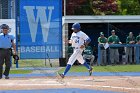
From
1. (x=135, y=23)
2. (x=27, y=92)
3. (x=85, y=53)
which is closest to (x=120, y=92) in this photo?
(x=27, y=92)

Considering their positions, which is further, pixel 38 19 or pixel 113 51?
pixel 113 51

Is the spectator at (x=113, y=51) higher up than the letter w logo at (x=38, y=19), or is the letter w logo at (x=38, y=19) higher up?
the letter w logo at (x=38, y=19)

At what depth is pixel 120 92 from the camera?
11250 millimetres

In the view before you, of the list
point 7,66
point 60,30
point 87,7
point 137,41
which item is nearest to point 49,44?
point 60,30

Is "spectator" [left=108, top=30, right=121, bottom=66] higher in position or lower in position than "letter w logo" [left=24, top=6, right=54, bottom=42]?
lower

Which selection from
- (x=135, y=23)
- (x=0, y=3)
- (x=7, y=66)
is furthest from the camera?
(x=0, y=3)

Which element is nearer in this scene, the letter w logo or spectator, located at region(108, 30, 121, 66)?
the letter w logo

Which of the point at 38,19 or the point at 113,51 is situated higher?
the point at 38,19

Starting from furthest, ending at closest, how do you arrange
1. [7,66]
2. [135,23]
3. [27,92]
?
[135,23]
[7,66]
[27,92]

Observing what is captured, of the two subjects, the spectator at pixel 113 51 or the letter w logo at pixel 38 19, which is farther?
the spectator at pixel 113 51

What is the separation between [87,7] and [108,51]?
20.9 meters

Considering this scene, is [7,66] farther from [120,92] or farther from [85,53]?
[85,53]

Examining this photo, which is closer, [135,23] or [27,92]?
[27,92]

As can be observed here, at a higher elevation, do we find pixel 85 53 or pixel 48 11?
pixel 48 11
